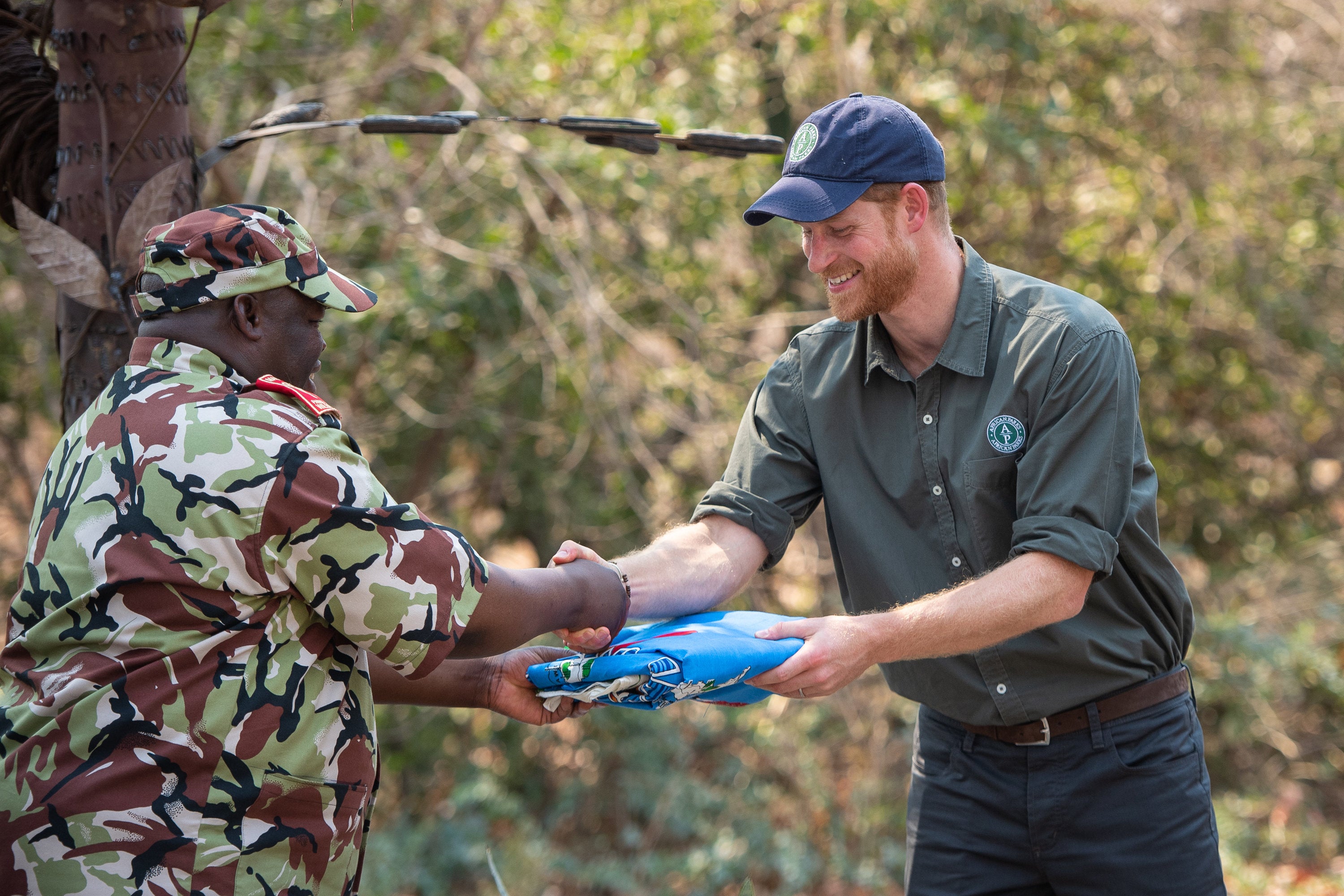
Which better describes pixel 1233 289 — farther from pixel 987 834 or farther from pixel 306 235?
pixel 306 235

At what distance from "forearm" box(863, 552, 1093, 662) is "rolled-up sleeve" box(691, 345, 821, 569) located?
483 mm

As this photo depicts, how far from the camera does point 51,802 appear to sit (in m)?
1.89

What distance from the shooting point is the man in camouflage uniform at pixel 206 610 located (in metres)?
1.88

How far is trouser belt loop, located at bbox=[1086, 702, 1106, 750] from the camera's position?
2.69m

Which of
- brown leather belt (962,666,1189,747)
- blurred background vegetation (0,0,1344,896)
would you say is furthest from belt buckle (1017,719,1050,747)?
blurred background vegetation (0,0,1344,896)

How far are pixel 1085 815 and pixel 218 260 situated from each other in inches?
85.4

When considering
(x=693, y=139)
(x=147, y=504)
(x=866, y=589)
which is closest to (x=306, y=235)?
(x=147, y=504)

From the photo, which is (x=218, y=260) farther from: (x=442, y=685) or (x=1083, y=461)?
(x=1083, y=461)

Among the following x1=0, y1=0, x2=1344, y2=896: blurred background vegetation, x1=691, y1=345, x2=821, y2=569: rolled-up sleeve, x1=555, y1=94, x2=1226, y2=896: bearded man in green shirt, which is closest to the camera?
x1=555, y1=94, x2=1226, y2=896: bearded man in green shirt

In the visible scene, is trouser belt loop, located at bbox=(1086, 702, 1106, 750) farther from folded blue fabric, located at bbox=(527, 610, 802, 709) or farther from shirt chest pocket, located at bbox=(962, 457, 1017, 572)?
folded blue fabric, located at bbox=(527, 610, 802, 709)

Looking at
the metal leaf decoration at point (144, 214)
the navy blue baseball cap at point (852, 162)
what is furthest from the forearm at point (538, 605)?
the metal leaf decoration at point (144, 214)

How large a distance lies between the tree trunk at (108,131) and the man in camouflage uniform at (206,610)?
82 cm

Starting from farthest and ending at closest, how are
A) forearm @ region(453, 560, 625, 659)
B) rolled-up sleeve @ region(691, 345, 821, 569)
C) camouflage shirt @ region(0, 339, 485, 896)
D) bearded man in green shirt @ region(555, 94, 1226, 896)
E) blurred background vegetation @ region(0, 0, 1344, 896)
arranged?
blurred background vegetation @ region(0, 0, 1344, 896), rolled-up sleeve @ region(691, 345, 821, 569), bearded man in green shirt @ region(555, 94, 1226, 896), forearm @ region(453, 560, 625, 659), camouflage shirt @ region(0, 339, 485, 896)

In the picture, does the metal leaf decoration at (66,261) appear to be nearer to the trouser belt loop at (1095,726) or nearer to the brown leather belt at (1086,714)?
the brown leather belt at (1086,714)
